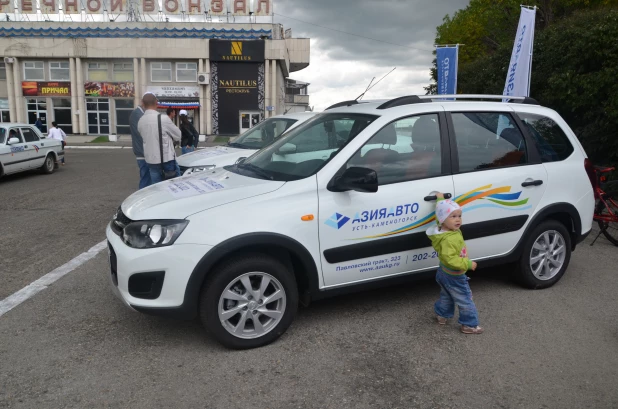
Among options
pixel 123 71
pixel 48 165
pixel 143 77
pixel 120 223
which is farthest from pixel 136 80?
pixel 120 223

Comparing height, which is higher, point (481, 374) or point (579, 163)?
point (579, 163)

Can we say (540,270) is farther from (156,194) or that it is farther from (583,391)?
(156,194)

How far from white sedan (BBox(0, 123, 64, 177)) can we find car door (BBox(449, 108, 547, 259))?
39.2ft

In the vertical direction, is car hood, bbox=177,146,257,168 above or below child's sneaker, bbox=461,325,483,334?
above

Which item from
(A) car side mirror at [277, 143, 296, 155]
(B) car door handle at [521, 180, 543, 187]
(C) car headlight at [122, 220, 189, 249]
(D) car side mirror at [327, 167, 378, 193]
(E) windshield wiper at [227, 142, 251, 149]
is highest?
(A) car side mirror at [277, 143, 296, 155]

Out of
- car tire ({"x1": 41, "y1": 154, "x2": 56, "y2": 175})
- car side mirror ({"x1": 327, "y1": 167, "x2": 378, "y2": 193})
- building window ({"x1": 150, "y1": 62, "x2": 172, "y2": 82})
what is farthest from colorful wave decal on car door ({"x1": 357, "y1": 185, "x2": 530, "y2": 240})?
building window ({"x1": 150, "y1": 62, "x2": 172, "y2": 82})

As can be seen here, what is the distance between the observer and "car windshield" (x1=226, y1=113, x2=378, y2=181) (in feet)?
13.6

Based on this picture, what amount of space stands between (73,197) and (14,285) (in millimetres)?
5881

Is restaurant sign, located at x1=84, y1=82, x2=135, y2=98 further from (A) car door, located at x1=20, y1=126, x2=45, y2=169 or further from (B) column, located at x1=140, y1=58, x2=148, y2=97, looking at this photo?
A: (A) car door, located at x1=20, y1=126, x2=45, y2=169

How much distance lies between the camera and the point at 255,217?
145 inches

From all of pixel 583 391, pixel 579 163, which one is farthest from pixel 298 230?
pixel 579 163

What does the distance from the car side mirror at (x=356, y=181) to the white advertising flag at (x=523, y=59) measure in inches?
327

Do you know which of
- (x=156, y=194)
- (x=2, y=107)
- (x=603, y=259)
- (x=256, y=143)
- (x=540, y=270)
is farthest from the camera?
(x=2, y=107)

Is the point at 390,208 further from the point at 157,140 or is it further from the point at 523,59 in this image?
the point at 523,59
